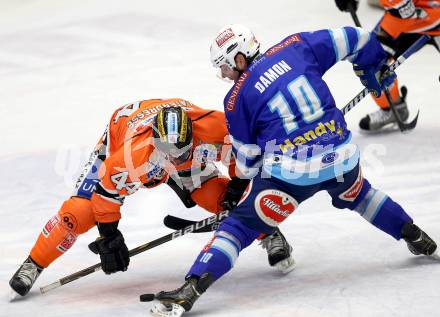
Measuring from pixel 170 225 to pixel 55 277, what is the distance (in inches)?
27.1

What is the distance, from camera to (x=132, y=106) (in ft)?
16.5

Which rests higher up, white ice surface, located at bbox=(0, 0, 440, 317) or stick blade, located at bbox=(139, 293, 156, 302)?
stick blade, located at bbox=(139, 293, 156, 302)

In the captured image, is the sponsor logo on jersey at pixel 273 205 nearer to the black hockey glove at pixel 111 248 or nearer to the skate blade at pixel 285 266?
the skate blade at pixel 285 266

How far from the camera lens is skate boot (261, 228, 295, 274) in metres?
4.90

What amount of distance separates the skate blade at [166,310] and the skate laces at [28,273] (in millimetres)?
803

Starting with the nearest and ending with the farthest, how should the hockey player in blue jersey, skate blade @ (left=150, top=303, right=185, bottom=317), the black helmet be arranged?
skate blade @ (left=150, top=303, right=185, bottom=317) < the hockey player in blue jersey < the black helmet

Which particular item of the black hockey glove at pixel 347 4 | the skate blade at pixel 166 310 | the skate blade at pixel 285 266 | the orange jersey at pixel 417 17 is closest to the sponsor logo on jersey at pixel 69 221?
the skate blade at pixel 166 310

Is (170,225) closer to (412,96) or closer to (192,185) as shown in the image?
(192,185)

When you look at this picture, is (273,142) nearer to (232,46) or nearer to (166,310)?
(232,46)

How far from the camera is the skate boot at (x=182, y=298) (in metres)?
4.29

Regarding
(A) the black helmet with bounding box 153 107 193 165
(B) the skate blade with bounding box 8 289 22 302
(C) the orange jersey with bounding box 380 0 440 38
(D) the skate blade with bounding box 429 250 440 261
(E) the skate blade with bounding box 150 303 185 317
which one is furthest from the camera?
(C) the orange jersey with bounding box 380 0 440 38

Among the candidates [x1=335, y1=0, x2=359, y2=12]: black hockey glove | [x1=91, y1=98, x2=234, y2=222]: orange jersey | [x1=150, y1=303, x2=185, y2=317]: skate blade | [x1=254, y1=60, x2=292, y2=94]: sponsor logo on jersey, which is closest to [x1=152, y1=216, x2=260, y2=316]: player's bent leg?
[x1=150, y1=303, x2=185, y2=317]: skate blade

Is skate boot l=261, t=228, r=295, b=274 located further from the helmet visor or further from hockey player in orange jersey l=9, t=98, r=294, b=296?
the helmet visor

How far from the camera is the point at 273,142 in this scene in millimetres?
4426
